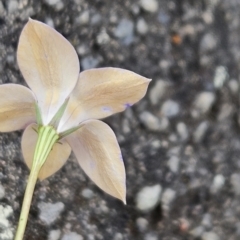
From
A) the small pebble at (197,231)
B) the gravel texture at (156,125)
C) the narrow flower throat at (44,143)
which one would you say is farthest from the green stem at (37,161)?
the small pebble at (197,231)

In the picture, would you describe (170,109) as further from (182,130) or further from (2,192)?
(2,192)

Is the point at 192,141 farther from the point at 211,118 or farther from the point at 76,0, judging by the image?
the point at 76,0

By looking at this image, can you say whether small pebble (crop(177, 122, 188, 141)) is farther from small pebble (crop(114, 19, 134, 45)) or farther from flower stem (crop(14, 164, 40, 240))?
flower stem (crop(14, 164, 40, 240))

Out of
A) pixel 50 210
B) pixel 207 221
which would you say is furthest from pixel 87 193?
pixel 207 221

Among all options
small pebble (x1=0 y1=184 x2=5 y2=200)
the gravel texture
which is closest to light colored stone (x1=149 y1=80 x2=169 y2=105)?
the gravel texture

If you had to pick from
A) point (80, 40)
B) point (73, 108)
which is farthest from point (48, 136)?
point (80, 40)

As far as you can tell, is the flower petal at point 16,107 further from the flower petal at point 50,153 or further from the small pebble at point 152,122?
the small pebble at point 152,122
